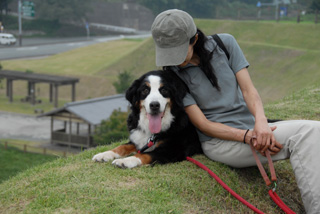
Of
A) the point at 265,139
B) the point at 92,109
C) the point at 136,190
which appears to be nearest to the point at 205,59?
the point at 265,139

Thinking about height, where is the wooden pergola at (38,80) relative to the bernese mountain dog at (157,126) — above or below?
below

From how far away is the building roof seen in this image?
16.7m

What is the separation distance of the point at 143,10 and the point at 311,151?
56.9m

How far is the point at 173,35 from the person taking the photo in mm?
3113

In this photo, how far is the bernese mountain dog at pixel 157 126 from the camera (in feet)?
11.1

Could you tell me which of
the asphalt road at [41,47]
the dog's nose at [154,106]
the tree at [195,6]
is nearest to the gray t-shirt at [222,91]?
the dog's nose at [154,106]

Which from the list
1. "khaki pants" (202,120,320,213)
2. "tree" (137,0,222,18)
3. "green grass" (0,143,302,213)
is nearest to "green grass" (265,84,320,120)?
"green grass" (0,143,302,213)

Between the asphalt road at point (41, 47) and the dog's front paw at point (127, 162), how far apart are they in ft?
124

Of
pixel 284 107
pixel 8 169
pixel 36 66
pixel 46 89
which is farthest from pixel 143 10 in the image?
pixel 284 107

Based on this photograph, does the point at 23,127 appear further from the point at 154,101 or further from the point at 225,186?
the point at 225,186

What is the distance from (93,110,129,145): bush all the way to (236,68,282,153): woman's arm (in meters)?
11.5

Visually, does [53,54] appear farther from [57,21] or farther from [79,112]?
[79,112]

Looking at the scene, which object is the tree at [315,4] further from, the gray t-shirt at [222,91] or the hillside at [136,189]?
the gray t-shirt at [222,91]

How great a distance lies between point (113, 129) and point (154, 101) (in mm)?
12184
